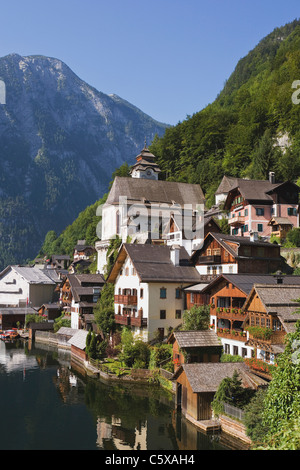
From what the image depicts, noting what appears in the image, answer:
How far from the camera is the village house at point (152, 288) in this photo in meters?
49.7

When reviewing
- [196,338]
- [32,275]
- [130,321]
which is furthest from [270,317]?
[32,275]

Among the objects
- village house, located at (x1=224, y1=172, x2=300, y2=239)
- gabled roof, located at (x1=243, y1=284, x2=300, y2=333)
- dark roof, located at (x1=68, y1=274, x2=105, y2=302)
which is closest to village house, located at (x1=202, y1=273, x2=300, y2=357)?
gabled roof, located at (x1=243, y1=284, x2=300, y2=333)

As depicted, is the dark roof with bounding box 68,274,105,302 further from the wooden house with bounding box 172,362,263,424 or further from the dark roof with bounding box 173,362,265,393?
the dark roof with bounding box 173,362,265,393

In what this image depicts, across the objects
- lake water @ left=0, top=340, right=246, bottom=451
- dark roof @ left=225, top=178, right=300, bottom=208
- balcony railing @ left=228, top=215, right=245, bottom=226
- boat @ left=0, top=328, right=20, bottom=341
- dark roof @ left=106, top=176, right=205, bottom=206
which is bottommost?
boat @ left=0, top=328, right=20, bottom=341

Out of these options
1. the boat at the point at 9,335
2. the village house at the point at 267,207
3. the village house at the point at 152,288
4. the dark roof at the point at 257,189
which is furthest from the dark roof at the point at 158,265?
the boat at the point at 9,335

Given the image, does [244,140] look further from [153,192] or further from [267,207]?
[267,207]

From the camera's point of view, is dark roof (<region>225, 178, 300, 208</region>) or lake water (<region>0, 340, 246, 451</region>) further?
dark roof (<region>225, 178, 300, 208</region>)

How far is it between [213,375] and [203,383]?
1243mm

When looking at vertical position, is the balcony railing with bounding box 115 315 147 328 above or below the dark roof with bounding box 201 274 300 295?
below

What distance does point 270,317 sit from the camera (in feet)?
103

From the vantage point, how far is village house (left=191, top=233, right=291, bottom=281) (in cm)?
4800

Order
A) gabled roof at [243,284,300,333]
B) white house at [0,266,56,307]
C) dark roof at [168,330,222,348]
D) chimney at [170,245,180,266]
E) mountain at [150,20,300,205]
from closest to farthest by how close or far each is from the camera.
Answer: gabled roof at [243,284,300,333] < dark roof at [168,330,222,348] < chimney at [170,245,180,266] < mountain at [150,20,300,205] < white house at [0,266,56,307]

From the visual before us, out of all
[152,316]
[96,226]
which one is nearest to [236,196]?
[152,316]

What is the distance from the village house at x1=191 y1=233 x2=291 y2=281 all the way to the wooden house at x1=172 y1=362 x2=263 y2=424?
54.0 feet
